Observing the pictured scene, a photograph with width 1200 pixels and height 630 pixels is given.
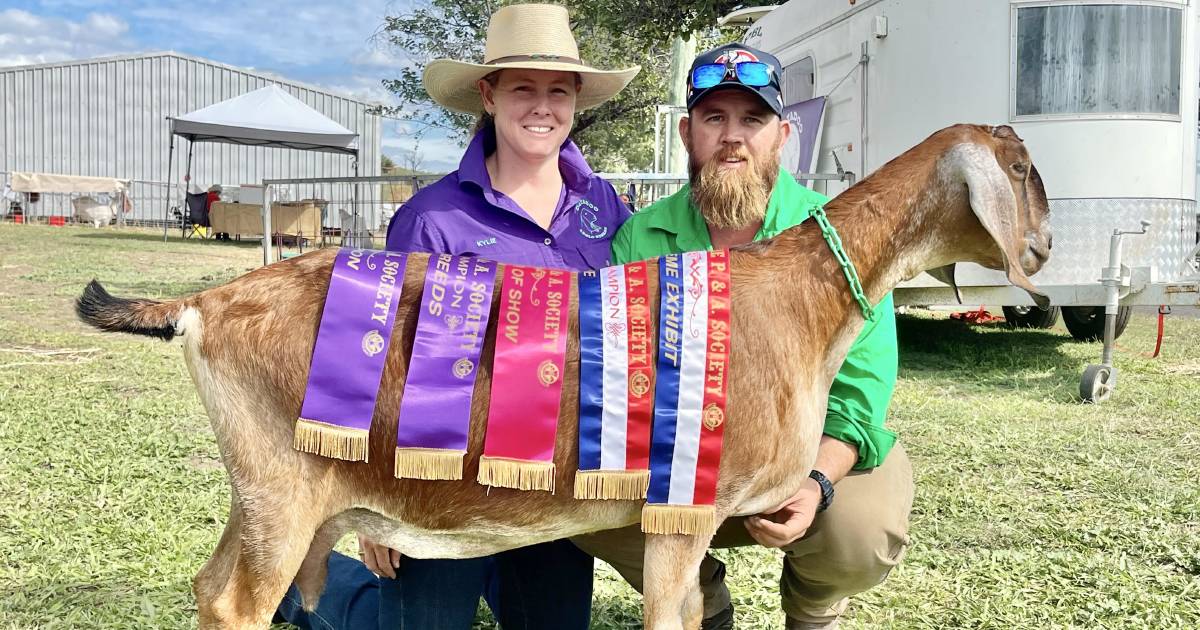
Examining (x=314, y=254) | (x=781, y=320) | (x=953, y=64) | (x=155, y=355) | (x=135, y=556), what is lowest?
(x=135, y=556)

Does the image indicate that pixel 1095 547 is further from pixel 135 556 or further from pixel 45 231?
pixel 45 231

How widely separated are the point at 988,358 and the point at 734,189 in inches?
293

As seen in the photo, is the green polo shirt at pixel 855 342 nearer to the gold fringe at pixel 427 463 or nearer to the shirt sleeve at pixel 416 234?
the shirt sleeve at pixel 416 234

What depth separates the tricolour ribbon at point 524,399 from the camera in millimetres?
2549

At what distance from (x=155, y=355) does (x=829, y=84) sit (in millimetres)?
7903

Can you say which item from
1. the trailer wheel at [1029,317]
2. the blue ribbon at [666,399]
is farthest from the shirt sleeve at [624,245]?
the trailer wheel at [1029,317]

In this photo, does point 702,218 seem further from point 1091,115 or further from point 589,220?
point 1091,115

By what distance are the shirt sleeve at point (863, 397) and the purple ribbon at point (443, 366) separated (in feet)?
4.70

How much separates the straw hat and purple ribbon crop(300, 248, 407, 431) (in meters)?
1.22

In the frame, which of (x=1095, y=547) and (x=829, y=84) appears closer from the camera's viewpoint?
(x=1095, y=547)

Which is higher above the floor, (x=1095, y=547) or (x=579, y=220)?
(x=579, y=220)

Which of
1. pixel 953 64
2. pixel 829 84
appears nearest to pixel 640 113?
pixel 829 84

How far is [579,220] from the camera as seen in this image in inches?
143

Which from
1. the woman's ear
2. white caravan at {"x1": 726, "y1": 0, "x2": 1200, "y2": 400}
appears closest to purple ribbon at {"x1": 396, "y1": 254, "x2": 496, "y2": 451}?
the woman's ear
